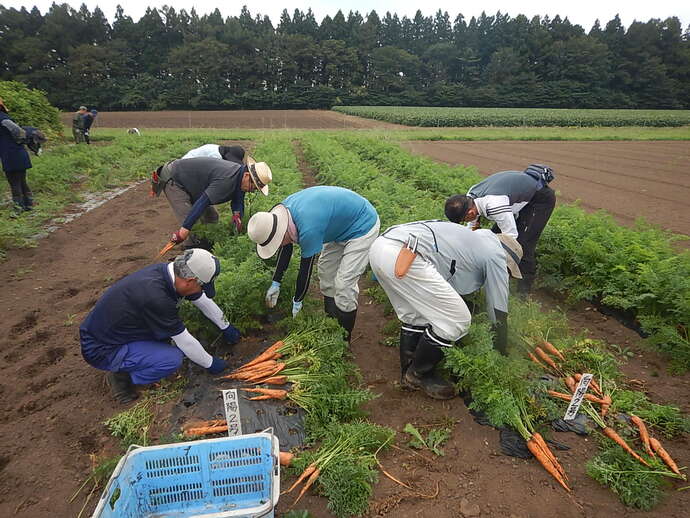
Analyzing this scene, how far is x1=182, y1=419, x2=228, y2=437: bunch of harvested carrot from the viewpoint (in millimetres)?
2922

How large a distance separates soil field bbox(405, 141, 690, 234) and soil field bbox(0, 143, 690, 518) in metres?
7.31

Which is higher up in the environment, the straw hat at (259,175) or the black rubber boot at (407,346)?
the straw hat at (259,175)

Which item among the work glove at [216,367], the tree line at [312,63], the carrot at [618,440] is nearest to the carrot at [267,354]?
the work glove at [216,367]

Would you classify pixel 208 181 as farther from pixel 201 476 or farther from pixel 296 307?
pixel 201 476

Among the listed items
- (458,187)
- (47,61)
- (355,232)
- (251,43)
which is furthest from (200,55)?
(355,232)

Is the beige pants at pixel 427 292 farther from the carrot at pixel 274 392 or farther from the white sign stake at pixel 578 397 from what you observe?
the carrot at pixel 274 392

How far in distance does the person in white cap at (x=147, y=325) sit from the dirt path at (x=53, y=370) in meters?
0.41

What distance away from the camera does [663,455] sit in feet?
9.23

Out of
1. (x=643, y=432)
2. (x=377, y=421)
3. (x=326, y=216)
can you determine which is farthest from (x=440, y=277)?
(x=643, y=432)

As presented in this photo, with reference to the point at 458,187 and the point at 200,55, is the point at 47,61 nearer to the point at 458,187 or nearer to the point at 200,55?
the point at 200,55

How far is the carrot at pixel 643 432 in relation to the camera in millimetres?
2852

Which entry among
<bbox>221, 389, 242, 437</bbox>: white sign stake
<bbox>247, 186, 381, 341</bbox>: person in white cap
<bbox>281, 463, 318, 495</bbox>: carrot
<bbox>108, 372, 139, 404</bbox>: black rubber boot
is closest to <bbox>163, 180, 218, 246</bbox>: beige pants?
<bbox>247, 186, 381, 341</bbox>: person in white cap

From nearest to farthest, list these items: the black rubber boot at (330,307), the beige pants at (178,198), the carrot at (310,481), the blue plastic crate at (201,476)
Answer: the blue plastic crate at (201,476), the carrot at (310,481), the black rubber boot at (330,307), the beige pants at (178,198)

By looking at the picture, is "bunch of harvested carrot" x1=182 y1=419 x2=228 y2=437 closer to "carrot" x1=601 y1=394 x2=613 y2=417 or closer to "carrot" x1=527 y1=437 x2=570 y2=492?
"carrot" x1=527 y1=437 x2=570 y2=492
